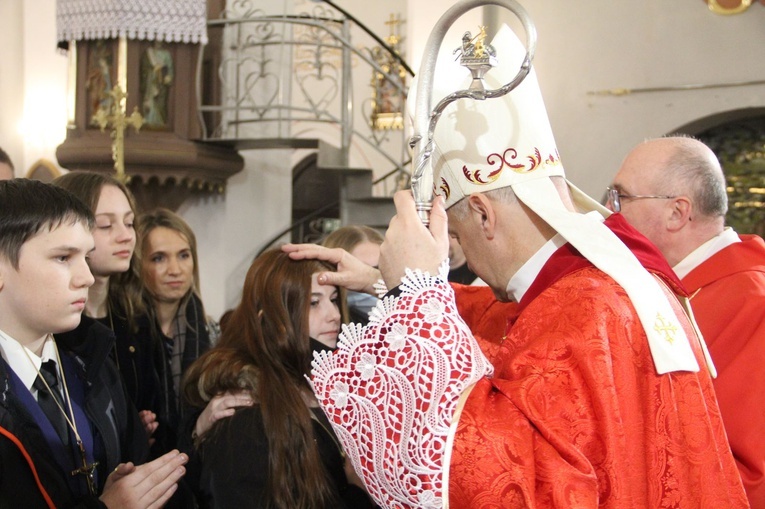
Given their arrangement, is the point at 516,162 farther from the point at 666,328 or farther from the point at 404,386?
the point at 404,386

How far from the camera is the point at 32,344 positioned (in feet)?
6.26

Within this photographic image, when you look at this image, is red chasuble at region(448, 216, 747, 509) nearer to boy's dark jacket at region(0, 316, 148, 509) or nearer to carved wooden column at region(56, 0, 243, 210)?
boy's dark jacket at region(0, 316, 148, 509)

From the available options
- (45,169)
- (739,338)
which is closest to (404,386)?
(739,338)

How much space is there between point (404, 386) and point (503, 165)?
62 cm

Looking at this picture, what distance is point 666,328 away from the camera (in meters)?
1.60

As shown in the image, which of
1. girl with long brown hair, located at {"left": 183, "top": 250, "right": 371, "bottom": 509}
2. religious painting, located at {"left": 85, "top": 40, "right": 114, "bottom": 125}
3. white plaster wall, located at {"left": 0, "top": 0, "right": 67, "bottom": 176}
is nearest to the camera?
girl with long brown hair, located at {"left": 183, "top": 250, "right": 371, "bottom": 509}

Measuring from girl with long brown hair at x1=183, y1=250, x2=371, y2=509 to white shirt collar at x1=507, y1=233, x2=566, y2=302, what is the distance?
30.0 inches

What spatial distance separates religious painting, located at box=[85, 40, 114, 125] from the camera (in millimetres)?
6441

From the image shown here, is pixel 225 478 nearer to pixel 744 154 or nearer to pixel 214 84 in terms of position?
pixel 214 84

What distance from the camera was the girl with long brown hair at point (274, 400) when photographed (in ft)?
7.21

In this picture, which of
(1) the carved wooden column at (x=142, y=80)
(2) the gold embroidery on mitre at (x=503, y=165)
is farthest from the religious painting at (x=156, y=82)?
(2) the gold embroidery on mitre at (x=503, y=165)

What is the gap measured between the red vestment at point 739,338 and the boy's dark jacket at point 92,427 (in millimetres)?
1716

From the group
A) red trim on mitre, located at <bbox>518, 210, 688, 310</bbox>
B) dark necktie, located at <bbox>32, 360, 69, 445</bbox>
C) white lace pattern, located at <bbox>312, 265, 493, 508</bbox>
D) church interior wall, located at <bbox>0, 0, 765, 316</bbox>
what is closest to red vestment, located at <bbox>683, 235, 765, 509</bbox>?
red trim on mitre, located at <bbox>518, 210, 688, 310</bbox>

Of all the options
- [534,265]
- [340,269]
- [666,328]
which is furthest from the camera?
[340,269]
